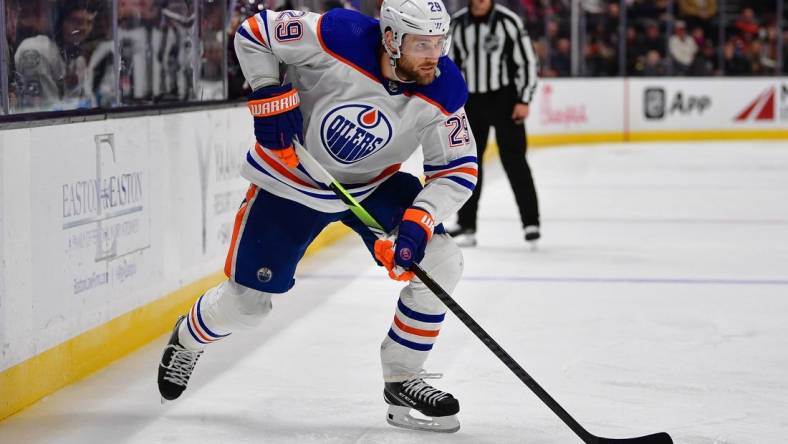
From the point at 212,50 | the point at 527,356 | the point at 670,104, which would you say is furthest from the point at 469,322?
the point at 670,104

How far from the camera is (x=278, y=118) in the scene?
2.66 m

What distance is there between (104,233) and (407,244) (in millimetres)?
1135

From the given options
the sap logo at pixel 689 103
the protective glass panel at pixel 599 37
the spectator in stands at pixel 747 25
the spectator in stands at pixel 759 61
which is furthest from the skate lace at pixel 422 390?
the spectator in stands at pixel 747 25

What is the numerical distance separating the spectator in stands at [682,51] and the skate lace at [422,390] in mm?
11249

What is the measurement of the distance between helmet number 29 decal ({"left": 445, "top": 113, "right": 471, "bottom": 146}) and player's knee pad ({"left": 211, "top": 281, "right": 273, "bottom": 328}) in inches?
22.1

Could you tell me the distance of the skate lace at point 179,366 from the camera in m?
2.92

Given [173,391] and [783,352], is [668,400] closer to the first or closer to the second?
[783,352]

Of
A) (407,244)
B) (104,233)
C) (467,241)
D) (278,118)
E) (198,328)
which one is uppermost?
(278,118)

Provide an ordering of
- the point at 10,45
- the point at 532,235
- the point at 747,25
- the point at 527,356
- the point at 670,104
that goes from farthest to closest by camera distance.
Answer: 1. the point at 747,25
2. the point at 670,104
3. the point at 532,235
4. the point at 527,356
5. the point at 10,45

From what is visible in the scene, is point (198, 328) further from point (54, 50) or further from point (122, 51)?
point (122, 51)

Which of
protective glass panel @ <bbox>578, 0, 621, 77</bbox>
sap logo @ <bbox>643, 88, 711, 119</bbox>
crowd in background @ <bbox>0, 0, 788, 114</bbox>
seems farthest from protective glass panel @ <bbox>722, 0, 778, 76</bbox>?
crowd in background @ <bbox>0, 0, 788, 114</bbox>

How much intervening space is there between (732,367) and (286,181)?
1.41m

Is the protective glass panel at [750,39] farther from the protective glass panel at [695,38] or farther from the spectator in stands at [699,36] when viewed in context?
the spectator in stands at [699,36]

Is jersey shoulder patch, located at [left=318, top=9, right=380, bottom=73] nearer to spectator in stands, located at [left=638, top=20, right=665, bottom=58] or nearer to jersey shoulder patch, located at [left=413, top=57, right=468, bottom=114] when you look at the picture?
jersey shoulder patch, located at [left=413, top=57, right=468, bottom=114]
